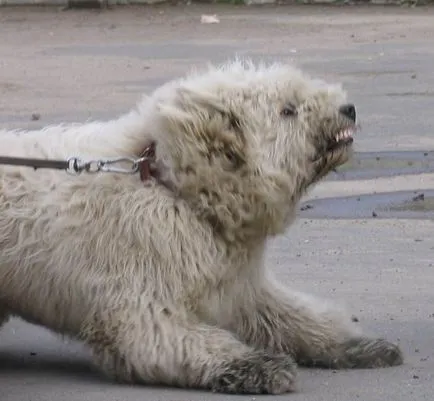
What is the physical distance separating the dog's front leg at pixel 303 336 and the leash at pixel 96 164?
0.68 meters

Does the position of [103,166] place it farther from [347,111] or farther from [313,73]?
[313,73]

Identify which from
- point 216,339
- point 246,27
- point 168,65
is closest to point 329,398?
point 216,339

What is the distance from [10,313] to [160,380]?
75cm

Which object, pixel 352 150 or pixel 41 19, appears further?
pixel 41 19

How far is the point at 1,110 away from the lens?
15008mm

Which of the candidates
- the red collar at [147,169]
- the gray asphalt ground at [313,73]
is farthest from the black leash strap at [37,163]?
the gray asphalt ground at [313,73]

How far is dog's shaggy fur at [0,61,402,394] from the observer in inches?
243

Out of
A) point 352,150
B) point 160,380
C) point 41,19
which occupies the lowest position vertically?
point 41,19

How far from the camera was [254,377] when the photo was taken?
20.0 ft

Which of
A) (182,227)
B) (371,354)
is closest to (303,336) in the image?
(371,354)

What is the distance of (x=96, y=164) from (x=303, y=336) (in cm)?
112

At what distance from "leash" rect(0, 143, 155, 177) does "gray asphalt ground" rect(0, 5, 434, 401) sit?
796 mm

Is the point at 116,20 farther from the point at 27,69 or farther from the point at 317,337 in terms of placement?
Answer: the point at 317,337

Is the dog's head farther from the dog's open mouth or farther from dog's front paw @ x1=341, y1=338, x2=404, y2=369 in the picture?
dog's front paw @ x1=341, y1=338, x2=404, y2=369
